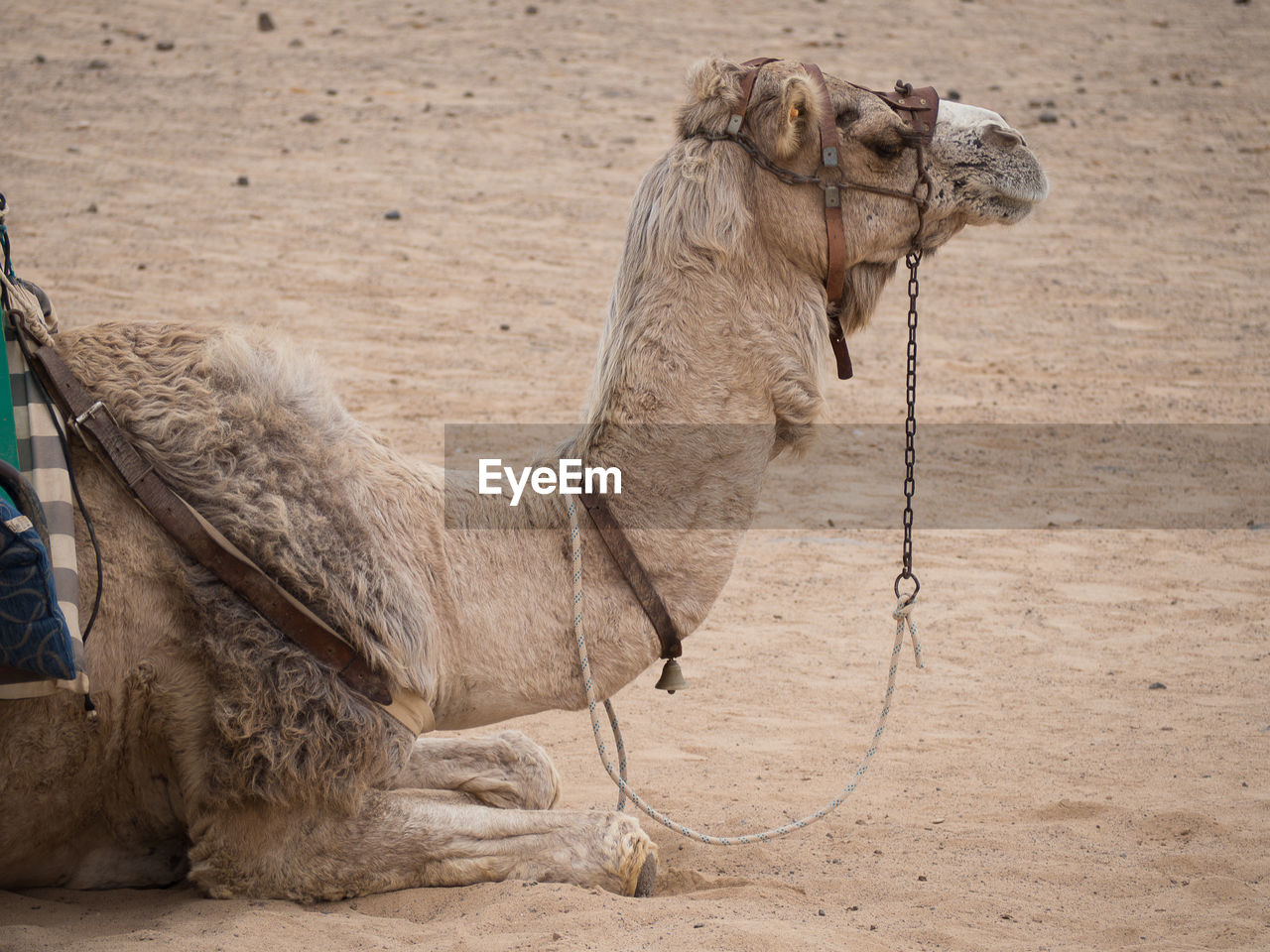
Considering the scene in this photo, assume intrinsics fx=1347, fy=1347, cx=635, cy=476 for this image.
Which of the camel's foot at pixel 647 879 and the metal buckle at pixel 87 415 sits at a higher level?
the metal buckle at pixel 87 415

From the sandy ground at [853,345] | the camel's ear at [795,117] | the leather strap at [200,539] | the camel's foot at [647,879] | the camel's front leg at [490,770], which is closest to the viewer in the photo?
the leather strap at [200,539]

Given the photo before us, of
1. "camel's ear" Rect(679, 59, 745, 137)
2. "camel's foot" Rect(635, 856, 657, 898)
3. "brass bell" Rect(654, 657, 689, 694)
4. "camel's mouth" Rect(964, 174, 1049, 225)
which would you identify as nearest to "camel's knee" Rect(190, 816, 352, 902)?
"camel's foot" Rect(635, 856, 657, 898)

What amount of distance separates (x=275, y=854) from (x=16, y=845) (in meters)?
0.64

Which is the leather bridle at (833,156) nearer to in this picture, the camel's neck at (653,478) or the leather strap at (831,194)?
the leather strap at (831,194)

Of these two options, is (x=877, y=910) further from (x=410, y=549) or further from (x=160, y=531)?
(x=160, y=531)

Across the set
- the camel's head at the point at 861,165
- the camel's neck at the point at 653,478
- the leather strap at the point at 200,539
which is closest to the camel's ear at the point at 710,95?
the camel's head at the point at 861,165

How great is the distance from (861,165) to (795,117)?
242 mm

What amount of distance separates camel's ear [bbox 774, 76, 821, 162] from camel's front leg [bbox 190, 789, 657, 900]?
184 cm

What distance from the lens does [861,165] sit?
12.0ft

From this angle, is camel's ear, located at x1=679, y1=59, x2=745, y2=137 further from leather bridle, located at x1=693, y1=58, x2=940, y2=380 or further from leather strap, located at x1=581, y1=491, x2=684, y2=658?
leather strap, located at x1=581, y1=491, x2=684, y2=658

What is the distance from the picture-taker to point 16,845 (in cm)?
335

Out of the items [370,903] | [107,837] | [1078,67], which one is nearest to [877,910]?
[370,903]

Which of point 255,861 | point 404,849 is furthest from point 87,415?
point 404,849

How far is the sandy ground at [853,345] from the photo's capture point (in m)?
3.69
